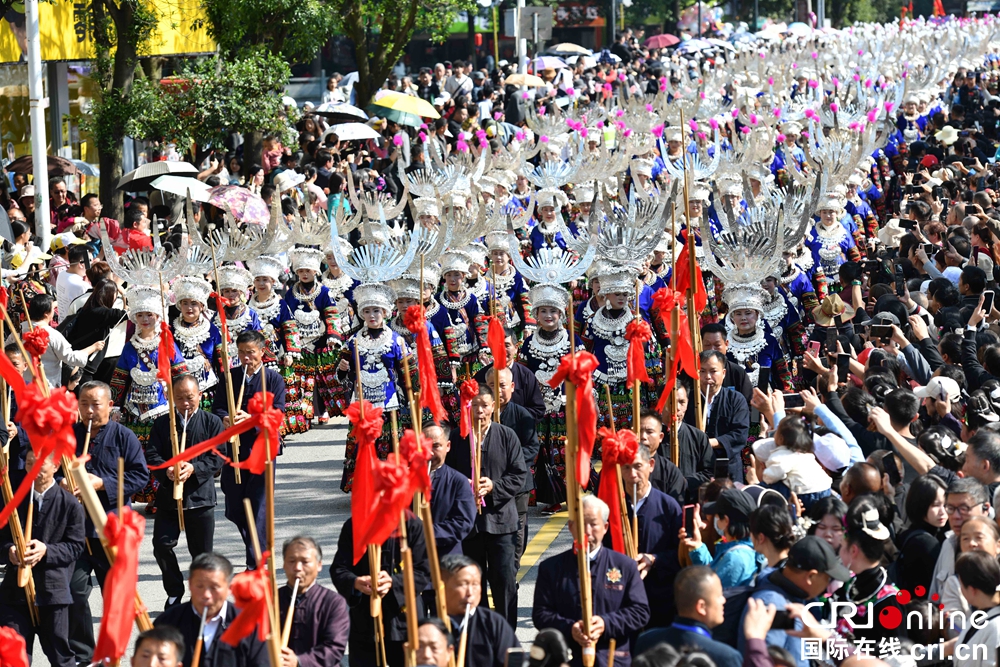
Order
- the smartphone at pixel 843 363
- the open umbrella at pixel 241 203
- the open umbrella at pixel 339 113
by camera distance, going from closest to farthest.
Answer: the smartphone at pixel 843 363 < the open umbrella at pixel 241 203 < the open umbrella at pixel 339 113

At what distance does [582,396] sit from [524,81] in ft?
63.2

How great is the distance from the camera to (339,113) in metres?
20.0

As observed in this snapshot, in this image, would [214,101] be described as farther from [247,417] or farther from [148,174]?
[247,417]

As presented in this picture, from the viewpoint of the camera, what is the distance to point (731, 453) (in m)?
8.34

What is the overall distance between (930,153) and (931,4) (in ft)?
161

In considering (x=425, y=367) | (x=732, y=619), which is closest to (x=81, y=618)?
(x=425, y=367)

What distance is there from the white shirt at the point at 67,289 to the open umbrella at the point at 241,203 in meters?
1.86

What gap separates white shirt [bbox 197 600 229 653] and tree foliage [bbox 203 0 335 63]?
11807mm

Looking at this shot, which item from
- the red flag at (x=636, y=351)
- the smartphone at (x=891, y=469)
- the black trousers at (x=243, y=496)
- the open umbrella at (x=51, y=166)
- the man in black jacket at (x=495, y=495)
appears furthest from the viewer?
the open umbrella at (x=51, y=166)

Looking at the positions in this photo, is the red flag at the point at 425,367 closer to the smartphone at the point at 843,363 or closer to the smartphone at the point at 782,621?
the smartphone at the point at 843,363

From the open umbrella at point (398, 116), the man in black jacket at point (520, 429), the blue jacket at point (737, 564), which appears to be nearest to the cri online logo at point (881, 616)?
the blue jacket at point (737, 564)

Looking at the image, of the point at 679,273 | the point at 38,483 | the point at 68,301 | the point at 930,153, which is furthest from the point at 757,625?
the point at 930,153

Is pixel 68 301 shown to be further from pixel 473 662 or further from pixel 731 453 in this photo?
pixel 473 662

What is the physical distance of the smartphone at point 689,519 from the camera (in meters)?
6.68
